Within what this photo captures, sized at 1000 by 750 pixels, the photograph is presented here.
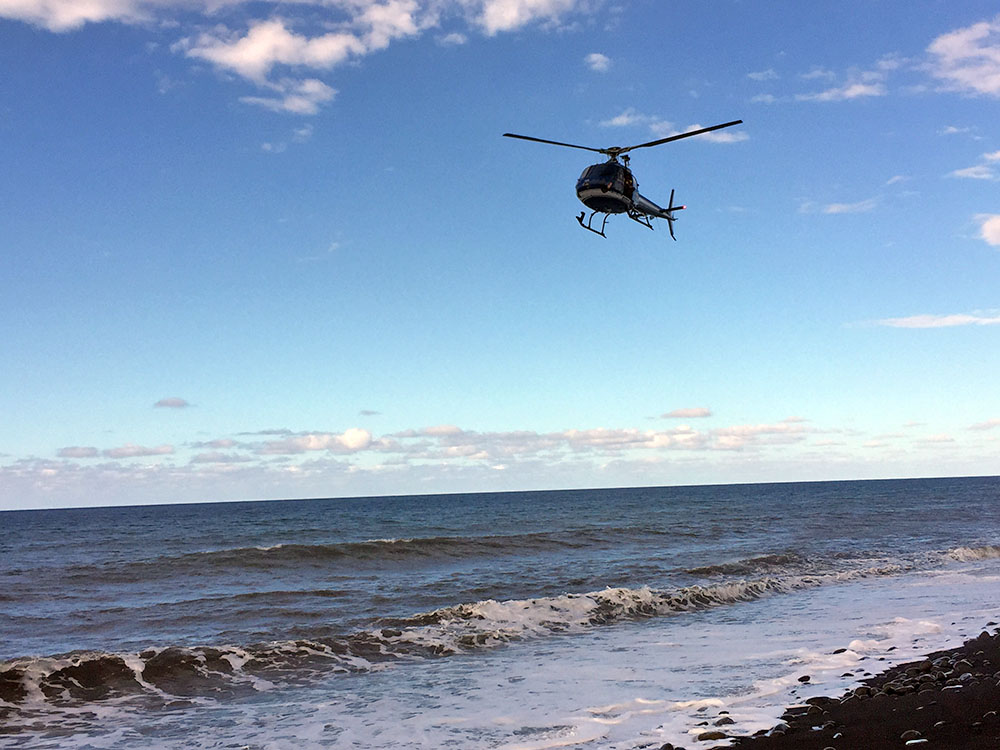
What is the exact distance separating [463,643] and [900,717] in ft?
30.2

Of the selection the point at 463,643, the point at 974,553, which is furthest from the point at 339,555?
the point at 974,553

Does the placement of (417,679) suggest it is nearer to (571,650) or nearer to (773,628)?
(571,650)

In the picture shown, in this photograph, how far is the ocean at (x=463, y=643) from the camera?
9.80 m

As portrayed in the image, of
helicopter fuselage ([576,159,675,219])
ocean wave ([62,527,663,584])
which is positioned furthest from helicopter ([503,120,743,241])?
ocean wave ([62,527,663,584])

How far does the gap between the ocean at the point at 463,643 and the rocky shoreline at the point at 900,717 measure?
46 cm

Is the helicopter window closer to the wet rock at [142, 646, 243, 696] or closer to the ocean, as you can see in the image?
the ocean

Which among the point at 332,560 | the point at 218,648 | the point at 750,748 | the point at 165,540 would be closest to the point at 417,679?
the point at 218,648

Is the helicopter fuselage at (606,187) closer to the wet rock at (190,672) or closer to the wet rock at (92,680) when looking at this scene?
the wet rock at (190,672)

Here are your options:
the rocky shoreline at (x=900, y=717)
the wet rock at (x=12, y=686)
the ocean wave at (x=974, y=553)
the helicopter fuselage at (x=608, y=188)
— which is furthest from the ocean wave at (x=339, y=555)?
the rocky shoreline at (x=900, y=717)

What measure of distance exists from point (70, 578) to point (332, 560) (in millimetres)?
9982

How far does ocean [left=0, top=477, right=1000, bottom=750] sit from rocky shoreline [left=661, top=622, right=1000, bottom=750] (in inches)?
18.1

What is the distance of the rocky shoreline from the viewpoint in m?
7.07

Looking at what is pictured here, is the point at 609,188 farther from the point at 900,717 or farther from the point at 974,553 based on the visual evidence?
the point at 974,553

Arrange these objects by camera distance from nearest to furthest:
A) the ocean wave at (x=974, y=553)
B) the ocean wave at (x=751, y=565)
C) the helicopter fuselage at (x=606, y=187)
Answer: the helicopter fuselage at (x=606, y=187)
the ocean wave at (x=751, y=565)
the ocean wave at (x=974, y=553)
